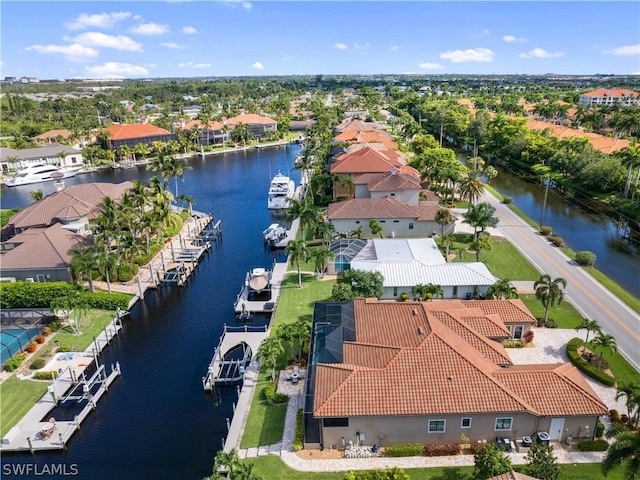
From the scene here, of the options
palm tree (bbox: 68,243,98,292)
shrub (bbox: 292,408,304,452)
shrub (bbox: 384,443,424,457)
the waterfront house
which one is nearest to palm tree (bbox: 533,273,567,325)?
shrub (bbox: 384,443,424,457)

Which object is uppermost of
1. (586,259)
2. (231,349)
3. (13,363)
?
(586,259)

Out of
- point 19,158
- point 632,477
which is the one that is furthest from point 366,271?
point 19,158

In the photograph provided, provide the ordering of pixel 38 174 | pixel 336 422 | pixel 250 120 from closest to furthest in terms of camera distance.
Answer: pixel 336 422 < pixel 38 174 < pixel 250 120

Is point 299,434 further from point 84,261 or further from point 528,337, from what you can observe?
point 84,261

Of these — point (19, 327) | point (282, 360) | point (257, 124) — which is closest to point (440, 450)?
point (282, 360)

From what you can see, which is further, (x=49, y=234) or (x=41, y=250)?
(x=49, y=234)

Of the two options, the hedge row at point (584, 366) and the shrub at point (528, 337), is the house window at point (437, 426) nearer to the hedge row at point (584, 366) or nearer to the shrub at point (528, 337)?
the hedge row at point (584, 366)

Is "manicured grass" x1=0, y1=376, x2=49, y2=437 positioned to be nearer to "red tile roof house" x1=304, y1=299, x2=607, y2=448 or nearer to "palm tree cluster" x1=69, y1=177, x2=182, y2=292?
"palm tree cluster" x1=69, y1=177, x2=182, y2=292

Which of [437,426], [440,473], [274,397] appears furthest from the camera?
[274,397]

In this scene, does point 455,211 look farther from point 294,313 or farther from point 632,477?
point 632,477
